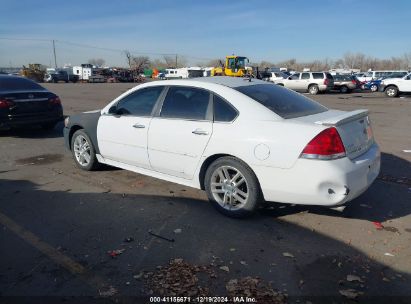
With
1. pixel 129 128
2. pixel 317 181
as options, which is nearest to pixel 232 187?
pixel 317 181

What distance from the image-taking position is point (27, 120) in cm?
900

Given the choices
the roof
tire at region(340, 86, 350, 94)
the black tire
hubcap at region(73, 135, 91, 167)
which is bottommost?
tire at region(340, 86, 350, 94)

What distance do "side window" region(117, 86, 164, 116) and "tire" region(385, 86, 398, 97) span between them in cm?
2527

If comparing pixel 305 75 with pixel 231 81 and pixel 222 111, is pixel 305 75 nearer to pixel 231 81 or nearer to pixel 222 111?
pixel 231 81

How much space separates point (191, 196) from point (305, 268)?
210cm

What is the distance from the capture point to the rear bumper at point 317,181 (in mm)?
3674

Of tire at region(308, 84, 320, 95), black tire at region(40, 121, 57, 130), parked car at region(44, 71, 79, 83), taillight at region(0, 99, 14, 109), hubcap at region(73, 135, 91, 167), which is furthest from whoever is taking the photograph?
parked car at region(44, 71, 79, 83)

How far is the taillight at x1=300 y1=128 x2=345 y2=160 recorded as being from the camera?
3.68 meters

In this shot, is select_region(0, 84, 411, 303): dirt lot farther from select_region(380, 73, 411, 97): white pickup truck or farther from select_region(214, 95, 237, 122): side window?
select_region(380, 73, 411, 97): white pickup truck

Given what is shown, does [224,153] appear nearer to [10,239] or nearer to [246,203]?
[246,203]

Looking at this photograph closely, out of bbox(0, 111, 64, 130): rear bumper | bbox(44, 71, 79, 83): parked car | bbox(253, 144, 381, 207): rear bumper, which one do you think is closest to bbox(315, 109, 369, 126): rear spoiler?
bbox(253, 144, 381, 207): rear bumper

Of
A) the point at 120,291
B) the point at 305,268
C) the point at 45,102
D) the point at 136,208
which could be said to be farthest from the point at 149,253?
the point at 45,102

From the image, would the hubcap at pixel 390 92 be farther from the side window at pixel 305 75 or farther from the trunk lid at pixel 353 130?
the trunk lid at pixel 353 130

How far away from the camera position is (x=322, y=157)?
368cm
